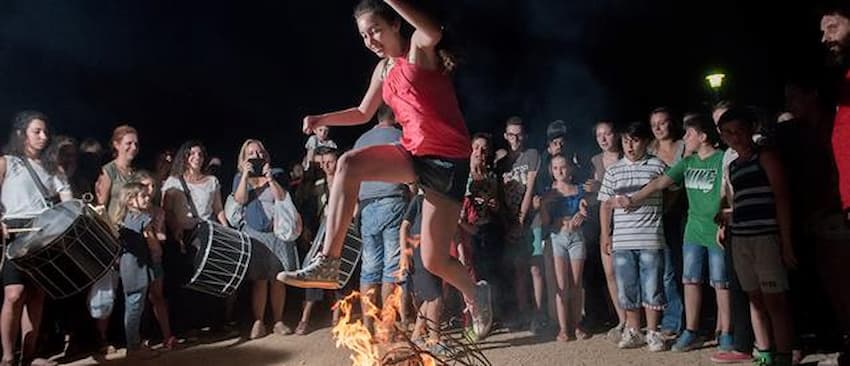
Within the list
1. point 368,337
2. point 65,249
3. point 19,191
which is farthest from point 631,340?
point 19,191

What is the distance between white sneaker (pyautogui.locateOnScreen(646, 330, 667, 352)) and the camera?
5.11m

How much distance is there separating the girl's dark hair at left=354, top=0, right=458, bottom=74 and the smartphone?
10.2 ft

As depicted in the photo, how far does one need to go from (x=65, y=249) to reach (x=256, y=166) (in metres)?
2.10

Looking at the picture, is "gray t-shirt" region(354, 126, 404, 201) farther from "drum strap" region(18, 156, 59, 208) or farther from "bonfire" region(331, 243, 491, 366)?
"drum strap" region(18, 156, 59, 208)

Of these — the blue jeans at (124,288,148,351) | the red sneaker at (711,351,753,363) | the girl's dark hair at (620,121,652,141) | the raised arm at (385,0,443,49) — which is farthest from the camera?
the blue jeans at (124,288,148,351)

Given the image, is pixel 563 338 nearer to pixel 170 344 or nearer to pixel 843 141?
pixel 843 141

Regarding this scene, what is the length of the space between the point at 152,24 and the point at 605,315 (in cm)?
741

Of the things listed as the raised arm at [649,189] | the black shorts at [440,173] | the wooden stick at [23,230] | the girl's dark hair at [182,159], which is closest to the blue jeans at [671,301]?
the raised arm at [649,189]

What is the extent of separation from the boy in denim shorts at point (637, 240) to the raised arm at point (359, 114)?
2417mm

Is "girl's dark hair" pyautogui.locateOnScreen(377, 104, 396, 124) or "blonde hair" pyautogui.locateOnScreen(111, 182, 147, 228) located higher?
"girl's dark hair" pyautogui.locateOnScreen(377, 104, 396, 124)

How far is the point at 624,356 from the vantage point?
16.3 feet

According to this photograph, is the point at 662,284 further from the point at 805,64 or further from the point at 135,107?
the point at 805,64

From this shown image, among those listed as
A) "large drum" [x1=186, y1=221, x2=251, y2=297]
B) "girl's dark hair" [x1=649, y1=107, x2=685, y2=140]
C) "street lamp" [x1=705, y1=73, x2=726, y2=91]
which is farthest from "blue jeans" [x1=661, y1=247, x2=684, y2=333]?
"street lamp" [x1=705, y1=73, x2=726, y2=91]

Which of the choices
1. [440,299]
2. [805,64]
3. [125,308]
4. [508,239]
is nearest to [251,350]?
[125,308]
